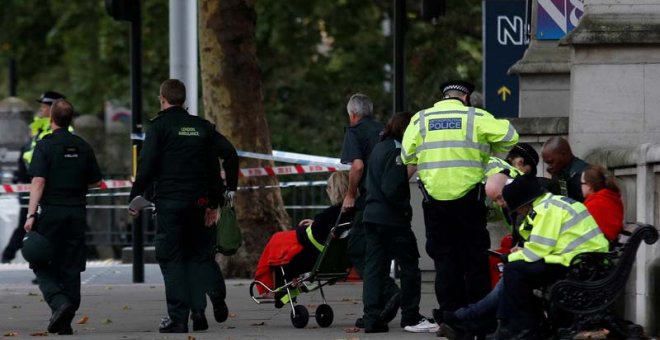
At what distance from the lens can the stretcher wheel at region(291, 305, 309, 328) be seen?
13.4 metres

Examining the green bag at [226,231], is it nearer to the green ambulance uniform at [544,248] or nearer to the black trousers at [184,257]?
the black trousers at [184,257]

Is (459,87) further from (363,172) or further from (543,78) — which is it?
(543,78)

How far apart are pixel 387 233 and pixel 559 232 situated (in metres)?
2.40

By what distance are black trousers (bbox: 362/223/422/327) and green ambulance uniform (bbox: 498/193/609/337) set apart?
2.01 m

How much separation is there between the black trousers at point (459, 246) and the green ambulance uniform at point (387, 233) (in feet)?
3.07

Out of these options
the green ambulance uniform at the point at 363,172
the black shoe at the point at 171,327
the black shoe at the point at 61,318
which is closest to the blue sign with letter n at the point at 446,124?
the green ambulance uniform at the point at 363,172

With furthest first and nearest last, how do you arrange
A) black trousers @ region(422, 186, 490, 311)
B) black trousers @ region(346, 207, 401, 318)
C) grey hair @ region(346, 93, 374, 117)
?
grey hair @ region(346, 93, 374, 117), black trousers @ region(346, 207, 401, 318), black trousers @ region(422, 186, 490, 311)

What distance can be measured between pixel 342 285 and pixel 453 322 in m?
7.52

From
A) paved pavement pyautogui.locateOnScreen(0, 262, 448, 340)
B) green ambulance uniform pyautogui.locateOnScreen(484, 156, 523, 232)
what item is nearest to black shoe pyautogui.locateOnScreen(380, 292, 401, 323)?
paved pavement pyautogui.locateOnScreen(0, 262, 448, 340)

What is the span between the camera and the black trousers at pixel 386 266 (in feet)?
41.6

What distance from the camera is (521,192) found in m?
10.6

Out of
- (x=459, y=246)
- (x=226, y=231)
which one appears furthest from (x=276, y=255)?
(x=459, y=246)

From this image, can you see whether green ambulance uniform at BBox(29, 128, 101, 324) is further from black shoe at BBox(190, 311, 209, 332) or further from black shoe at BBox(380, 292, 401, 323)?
black shoe at BBox(380, 292, 401, 323)

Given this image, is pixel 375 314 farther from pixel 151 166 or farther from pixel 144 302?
pixel 144 302
